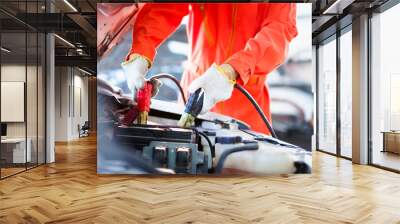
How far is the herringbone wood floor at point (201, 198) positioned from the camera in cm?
398

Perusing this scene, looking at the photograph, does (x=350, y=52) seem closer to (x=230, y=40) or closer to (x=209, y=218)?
(x=230, y=40)

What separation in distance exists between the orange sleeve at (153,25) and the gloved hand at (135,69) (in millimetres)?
103

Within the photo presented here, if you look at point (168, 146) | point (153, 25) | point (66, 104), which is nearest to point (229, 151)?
point (168, 146)

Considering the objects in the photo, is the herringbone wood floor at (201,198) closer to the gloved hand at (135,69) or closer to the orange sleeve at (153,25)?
the gloved hand at (135,69)

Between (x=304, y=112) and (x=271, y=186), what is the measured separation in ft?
5.30

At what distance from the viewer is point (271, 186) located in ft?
18.8

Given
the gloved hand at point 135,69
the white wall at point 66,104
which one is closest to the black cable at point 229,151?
the gloved hand at point 135,69

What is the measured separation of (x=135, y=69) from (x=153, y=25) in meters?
0.84

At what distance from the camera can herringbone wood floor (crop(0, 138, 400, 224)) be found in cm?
398

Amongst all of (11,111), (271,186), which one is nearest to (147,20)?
(11,111)

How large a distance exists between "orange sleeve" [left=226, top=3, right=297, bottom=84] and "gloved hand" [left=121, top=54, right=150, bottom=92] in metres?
1.47

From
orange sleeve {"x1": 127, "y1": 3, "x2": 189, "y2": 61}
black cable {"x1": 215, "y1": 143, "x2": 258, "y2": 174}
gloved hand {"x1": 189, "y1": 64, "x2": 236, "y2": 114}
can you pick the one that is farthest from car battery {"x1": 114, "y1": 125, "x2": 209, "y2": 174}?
orange sleeve {"x1": 127, "y1": 3, "x2": 189, "y2": 61}

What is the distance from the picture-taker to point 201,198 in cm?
490

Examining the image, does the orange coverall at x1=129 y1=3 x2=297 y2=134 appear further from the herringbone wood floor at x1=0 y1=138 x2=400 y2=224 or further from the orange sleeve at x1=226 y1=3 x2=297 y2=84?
the herringbone wood floor at x1=0 y1=138 x2=400 y2=224
